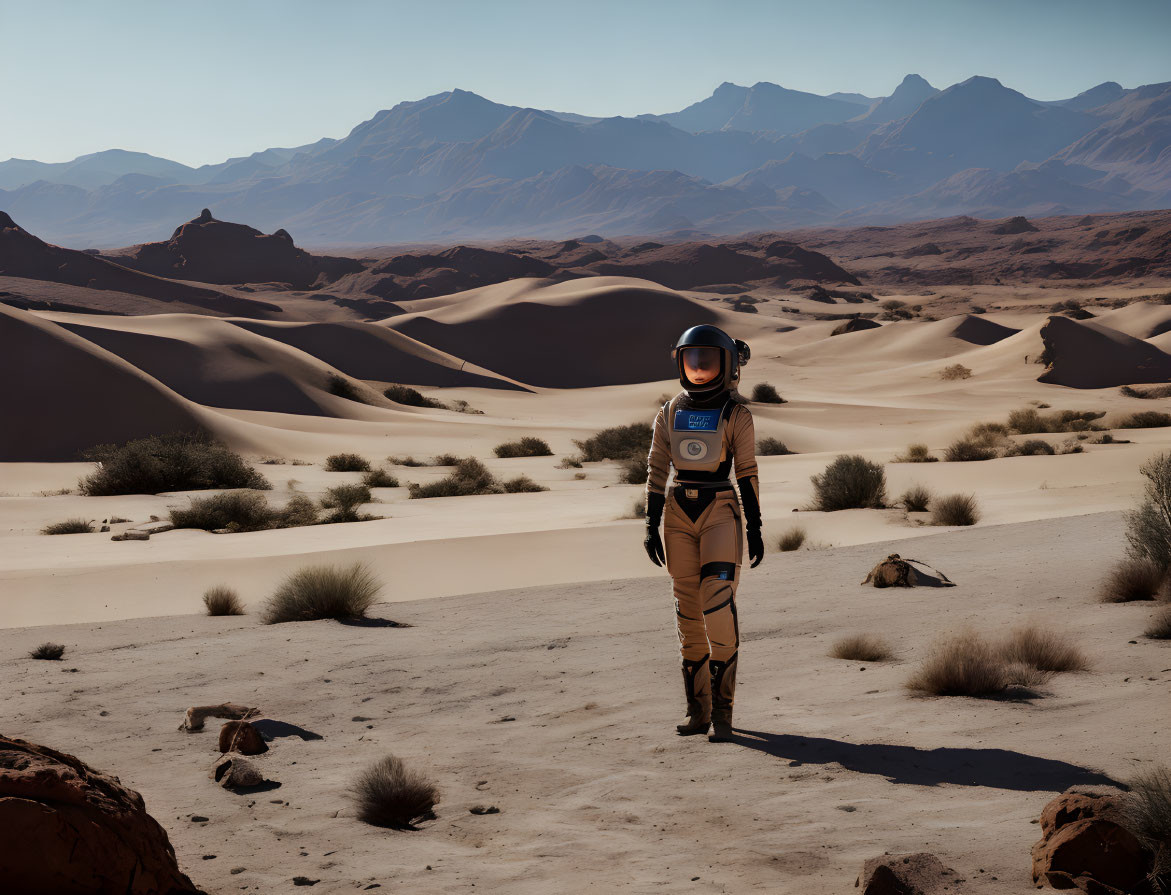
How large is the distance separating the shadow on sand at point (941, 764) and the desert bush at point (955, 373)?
43.6 meters

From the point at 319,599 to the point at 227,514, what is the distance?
24.7 feet

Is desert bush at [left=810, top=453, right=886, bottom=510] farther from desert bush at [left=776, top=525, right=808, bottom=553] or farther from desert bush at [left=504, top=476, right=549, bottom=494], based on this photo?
desert bush at [left=504, top=476, right=549, bottom=494]

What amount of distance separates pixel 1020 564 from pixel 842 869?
6.98 metres

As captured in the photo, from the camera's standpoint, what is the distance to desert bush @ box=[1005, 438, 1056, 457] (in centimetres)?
2353

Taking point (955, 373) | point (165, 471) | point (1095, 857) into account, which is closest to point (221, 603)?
point (1095, 857)

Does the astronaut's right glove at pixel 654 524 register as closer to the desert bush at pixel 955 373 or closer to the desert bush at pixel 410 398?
the desert bush at pixel 410 398

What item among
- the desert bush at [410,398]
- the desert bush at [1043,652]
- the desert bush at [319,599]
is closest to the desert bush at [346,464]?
the desert bush at [319,599]

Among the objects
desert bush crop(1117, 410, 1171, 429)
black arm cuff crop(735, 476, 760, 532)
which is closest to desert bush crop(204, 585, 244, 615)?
black arm cuff crop(735, 476, 760, 532)

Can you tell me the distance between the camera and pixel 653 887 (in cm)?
393

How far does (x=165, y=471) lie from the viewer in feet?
65.4

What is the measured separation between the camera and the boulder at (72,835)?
334 cm

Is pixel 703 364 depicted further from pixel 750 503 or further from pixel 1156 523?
pixel 1156 523

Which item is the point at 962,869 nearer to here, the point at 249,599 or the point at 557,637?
the point at 557,637

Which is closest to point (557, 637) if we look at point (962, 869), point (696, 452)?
point (696, 452)
